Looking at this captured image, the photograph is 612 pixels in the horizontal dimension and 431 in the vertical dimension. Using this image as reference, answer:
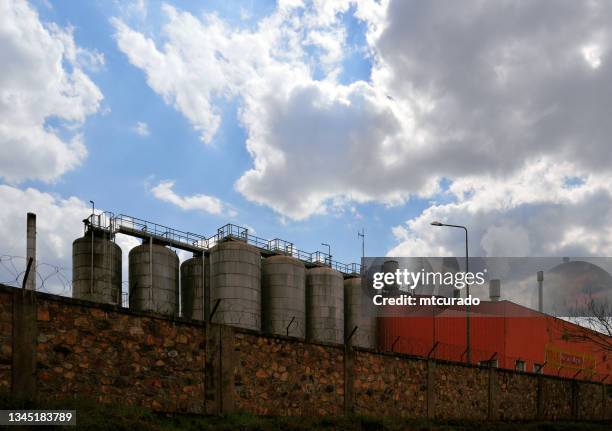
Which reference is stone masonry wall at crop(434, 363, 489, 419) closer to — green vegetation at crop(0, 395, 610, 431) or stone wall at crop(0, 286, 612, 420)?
stone wall at crop(0, 286, 612, 420)

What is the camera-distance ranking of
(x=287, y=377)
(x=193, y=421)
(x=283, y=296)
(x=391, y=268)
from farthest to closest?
(x=391, y=268) < (x=283, y=296) < (x=287, y=377) < (x=193, y=421)

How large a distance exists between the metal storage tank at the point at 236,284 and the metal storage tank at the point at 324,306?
5.38 meters

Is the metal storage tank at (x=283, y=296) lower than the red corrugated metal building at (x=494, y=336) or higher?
higher

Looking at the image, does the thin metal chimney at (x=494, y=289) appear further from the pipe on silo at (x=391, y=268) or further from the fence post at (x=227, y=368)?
the fence post at (x=227, y=368)

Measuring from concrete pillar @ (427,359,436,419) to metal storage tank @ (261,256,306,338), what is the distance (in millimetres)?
14422

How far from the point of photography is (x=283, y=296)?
35.1 meters

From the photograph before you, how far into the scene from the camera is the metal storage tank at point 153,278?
105 ft

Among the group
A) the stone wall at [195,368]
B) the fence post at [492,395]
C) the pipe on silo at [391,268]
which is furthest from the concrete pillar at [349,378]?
the pipe on silo at [391,268]

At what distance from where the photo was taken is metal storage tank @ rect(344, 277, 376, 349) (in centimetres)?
4109

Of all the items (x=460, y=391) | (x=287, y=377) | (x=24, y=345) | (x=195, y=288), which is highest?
(x=195, y=288)

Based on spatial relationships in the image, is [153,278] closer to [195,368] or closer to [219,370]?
[219,370]

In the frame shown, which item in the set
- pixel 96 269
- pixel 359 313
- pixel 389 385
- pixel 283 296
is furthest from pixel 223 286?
pixel 389 385

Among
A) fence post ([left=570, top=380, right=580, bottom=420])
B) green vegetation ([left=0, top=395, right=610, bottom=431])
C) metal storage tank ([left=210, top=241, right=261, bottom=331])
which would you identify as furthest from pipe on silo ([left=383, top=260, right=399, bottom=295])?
green vegetation ([left=0, top=395, right=610, bottom=431])

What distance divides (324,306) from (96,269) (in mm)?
13307
